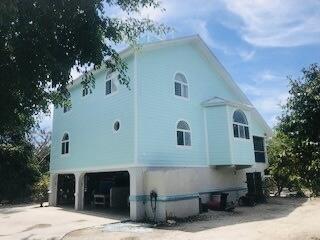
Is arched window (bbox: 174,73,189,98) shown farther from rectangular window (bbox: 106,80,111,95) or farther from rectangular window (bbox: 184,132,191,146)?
rectangular window (bbox: 106,80,111,95)

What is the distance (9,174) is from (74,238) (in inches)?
763

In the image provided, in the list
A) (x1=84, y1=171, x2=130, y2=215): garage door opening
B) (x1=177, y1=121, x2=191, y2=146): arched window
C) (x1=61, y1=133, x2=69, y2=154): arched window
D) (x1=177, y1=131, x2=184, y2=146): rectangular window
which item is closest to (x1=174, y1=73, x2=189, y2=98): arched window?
(x1=177, y1=121, x2=191, y2=146): arched window

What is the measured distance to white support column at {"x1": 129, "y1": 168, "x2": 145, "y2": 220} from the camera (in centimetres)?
1770

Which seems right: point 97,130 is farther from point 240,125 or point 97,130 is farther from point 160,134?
point 240,125

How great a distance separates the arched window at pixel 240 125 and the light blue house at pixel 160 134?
6cm

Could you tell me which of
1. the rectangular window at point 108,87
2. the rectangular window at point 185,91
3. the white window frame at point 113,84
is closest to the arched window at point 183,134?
the rectangular window at point 185,91

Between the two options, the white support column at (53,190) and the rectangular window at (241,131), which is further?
the white support column at (53,190)

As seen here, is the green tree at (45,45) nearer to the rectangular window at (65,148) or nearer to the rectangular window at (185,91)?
the rectangular window at (185,91)

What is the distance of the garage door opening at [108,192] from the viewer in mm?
22837

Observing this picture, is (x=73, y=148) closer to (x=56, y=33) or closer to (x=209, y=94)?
(x=209, y=94)

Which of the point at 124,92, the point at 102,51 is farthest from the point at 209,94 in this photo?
the point at 102,51

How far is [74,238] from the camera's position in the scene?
13.8m

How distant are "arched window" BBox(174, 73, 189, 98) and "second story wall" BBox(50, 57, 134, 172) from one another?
10.8ft

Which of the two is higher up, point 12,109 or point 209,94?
point 209,94
